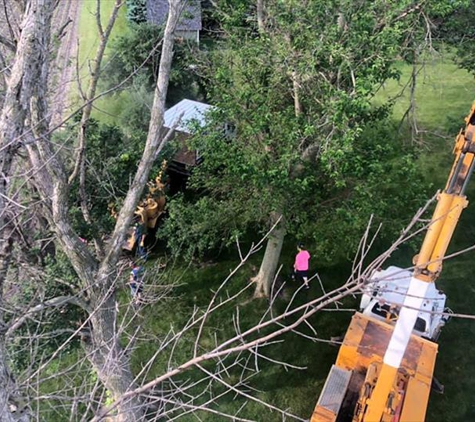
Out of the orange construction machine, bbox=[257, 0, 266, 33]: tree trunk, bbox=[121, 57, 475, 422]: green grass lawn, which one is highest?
bbox=[257, 0, 266, 33]: tree trunk

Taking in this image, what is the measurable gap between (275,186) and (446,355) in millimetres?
5485

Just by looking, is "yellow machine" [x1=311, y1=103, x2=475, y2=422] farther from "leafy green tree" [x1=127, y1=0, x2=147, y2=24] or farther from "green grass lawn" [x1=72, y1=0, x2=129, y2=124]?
"leafy green tree" [x1=127, y1=0, x2=147, y2=24]

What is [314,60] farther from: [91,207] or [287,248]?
[287,248]

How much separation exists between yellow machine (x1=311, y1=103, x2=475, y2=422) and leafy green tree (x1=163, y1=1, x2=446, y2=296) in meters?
1.28

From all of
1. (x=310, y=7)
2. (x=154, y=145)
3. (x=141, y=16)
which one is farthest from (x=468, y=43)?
(x=141, y=16)

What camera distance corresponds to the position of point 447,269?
37.8 ft

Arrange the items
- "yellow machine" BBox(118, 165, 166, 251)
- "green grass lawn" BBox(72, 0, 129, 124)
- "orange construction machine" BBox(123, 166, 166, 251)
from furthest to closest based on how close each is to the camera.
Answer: "green grass lawn" BBox(72, 0, 129, 124)
"yellow machine" BBox(118, 165, 166, 251)
"orange construction machine" BBox(123, 166, 166, 251)

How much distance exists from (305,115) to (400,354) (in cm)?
406

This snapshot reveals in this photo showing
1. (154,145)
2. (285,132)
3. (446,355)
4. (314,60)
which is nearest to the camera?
(154,145)

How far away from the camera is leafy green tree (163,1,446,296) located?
270 inches

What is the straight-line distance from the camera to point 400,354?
5.89 m

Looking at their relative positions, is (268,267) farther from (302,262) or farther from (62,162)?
(62,162)

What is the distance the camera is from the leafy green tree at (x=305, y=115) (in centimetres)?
686

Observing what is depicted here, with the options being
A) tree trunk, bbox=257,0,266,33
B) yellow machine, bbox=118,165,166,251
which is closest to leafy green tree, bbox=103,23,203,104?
yellow machine, bbox=118,165,166,251
